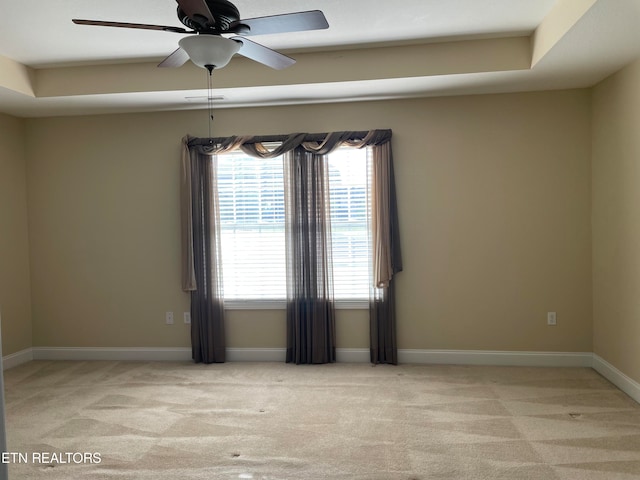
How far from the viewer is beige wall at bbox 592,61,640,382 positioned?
3807 mm

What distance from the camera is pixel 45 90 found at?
4.45 meters

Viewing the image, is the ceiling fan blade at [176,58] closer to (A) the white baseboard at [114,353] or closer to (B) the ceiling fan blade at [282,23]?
(B) the ceiling fan blade at [282,23]

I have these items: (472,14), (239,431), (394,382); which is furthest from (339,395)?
(472,14)

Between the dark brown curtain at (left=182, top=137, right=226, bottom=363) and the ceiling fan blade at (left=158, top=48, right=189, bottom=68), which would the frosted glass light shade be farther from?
the dark brown curtain at (left=182, top=137, right=226, bottom=363)

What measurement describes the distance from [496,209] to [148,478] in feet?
11.6

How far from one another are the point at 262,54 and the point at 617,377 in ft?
11.7

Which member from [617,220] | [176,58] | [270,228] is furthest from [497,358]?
[176,58]

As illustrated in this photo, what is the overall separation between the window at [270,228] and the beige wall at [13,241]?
80.1 inches

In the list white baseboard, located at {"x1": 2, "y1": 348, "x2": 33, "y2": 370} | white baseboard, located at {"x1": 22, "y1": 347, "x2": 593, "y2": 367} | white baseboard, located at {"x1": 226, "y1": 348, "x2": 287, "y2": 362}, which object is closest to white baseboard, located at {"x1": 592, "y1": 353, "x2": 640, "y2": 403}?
white baseboard, located at {"x1": 22, "y1": 347, "x2": 593, "y2": 367}

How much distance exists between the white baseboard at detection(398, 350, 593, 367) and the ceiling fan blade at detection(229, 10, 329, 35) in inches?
128

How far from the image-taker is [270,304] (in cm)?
509

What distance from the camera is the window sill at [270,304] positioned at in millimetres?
4977

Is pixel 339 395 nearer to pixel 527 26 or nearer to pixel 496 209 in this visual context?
pixel 496 209

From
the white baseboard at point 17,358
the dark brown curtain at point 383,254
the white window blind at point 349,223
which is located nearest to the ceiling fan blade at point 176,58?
the white window blind at point 349,223
